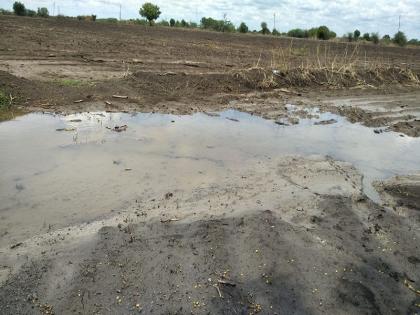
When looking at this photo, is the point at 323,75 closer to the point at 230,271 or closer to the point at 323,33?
the point at 230,271

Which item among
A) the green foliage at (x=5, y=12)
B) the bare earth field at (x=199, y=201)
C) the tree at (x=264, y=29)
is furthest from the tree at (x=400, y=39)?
the green foliage at (x=5, y=12)

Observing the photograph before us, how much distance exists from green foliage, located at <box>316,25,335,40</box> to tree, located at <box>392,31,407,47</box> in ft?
25.3

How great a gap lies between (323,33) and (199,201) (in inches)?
1834

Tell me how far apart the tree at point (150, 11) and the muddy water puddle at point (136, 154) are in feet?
126

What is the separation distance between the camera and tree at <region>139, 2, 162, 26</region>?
4409 centimetres

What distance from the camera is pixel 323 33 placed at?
47000 millimetres

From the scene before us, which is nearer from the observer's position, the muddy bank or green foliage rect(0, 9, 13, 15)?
the muddy bank

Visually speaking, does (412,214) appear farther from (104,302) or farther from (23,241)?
(23,241)

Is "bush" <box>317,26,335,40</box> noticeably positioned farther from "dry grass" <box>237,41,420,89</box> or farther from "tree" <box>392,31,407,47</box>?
"dry grass" <box>237,41,420,89</box>

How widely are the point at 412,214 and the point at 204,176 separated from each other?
293cm

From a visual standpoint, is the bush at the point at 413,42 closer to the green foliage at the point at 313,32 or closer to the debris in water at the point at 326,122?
the green foliage at the point at 313,32

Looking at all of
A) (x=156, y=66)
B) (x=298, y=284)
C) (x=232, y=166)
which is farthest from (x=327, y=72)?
(x=298, y=284)

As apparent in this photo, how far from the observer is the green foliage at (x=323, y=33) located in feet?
154

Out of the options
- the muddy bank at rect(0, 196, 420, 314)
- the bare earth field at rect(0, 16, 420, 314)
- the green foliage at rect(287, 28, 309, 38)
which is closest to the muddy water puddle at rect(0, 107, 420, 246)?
the bare earth field at rect(0, 16, 420, 314)
